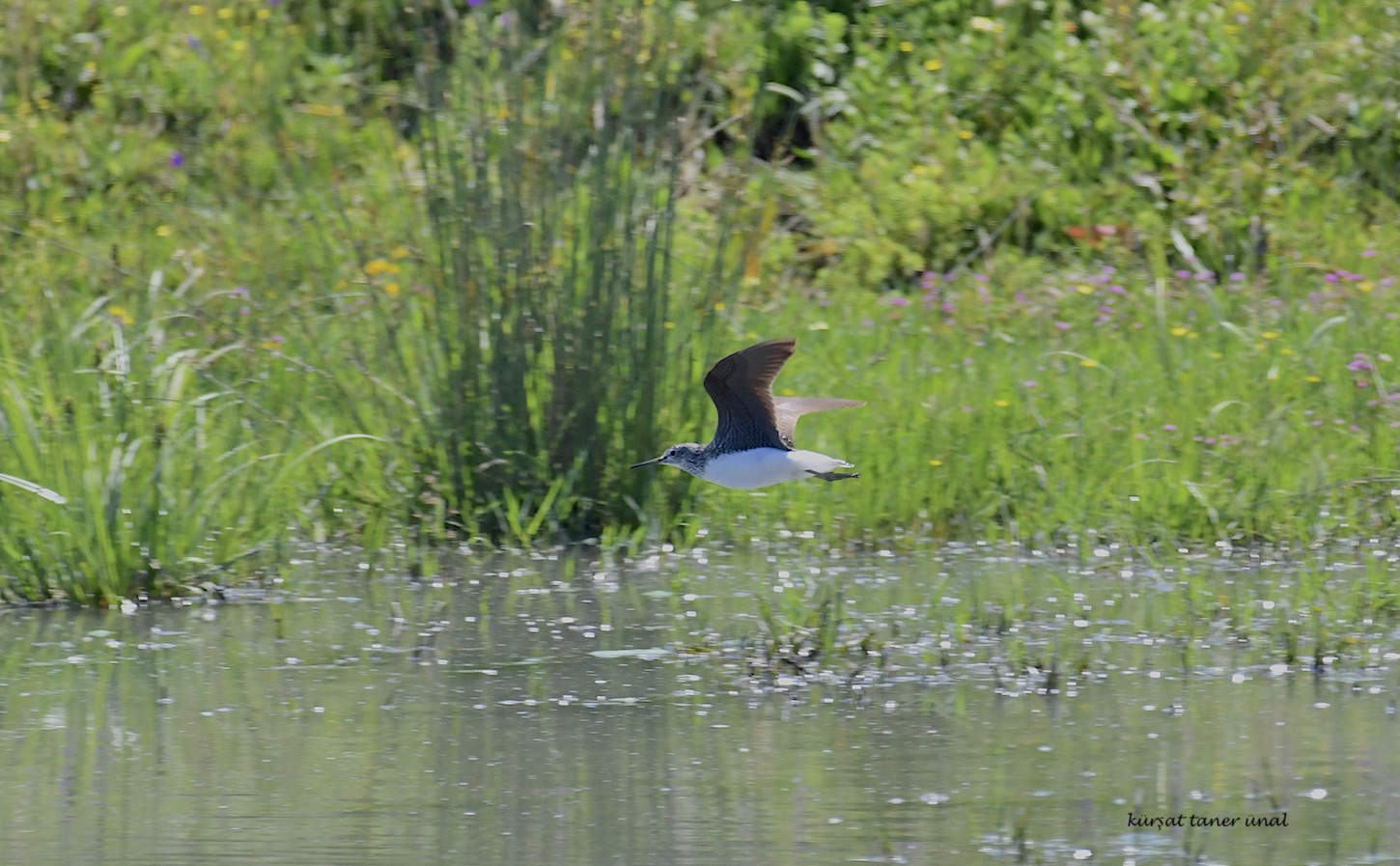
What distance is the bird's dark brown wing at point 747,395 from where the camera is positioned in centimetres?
509

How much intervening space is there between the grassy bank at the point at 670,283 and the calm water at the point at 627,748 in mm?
880

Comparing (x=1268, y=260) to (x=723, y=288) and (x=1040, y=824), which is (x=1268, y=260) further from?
(x=1040, y=824)

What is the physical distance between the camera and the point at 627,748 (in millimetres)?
4336

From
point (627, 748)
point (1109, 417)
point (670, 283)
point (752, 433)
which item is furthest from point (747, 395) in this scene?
point (1109, 417)

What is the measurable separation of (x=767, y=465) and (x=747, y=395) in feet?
0.58

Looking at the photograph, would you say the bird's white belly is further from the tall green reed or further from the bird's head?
the tall green reed

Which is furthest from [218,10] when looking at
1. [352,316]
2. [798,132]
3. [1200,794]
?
[1200,794]

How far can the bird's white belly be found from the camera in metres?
5.21

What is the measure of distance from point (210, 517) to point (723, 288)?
6.23ft

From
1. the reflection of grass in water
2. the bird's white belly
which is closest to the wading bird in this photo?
the bird's white belly

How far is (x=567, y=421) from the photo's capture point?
6.44 meters

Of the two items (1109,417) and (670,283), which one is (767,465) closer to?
(670,283)

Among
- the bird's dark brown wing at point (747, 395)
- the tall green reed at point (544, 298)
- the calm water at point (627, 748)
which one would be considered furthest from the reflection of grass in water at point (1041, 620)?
the tall green reed at point (544, 298)

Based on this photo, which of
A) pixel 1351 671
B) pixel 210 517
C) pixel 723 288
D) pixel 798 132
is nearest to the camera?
pixel 1351 671
